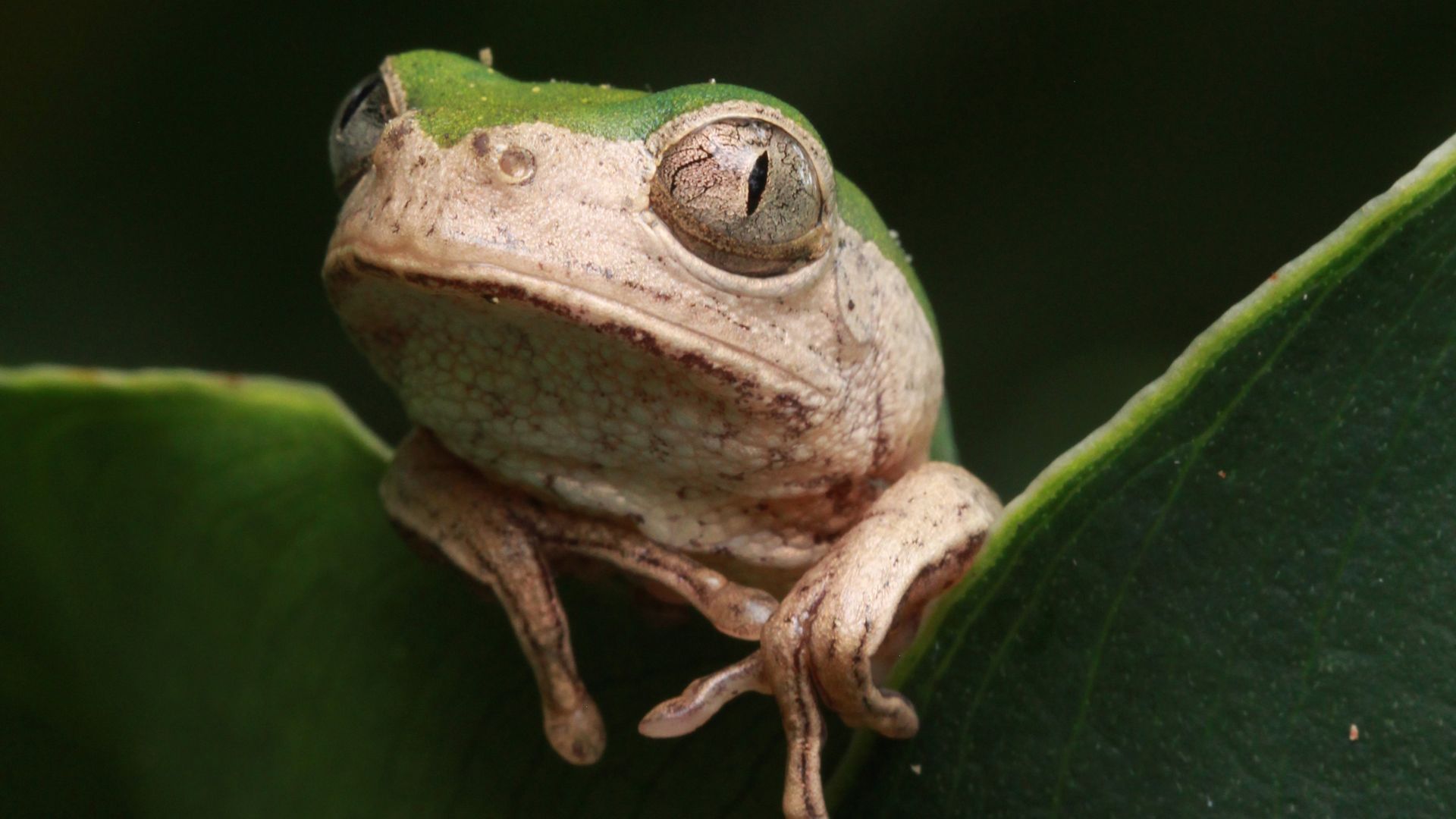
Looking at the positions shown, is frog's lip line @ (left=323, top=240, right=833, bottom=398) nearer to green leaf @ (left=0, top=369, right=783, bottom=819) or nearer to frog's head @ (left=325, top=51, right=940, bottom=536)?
frog's head @ (left=325, top=51, right=940, bottom=536)

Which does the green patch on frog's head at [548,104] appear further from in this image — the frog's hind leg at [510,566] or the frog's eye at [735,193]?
the frog's hind leg at [510,566]

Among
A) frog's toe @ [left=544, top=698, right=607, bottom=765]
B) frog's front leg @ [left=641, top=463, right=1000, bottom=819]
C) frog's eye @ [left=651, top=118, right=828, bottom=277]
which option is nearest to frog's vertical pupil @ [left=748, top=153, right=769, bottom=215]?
frog's eye @ [left=651, top=118, right=828, bottom=277]

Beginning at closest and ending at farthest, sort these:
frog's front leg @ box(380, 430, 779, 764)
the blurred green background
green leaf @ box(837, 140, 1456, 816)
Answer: green leaf @ box(837, 140, 1456, 816) → frog's front leg @ box(380, 430, 779, 764) → the blurred green background

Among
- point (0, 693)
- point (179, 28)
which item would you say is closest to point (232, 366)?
point (179, 28)

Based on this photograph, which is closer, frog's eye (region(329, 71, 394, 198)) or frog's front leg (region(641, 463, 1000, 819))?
frog's front leg (region(641, 463, 1000, 819))

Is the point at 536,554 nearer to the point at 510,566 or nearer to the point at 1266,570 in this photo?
the point at 510,566

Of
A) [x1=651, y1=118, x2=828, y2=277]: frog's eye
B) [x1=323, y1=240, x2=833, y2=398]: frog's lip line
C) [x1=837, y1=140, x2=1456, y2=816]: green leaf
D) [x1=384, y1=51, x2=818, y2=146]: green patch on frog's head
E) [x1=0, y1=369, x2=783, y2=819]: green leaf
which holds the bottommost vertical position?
[x1=0, y1=369, x2=783, y2=819]: green leaf

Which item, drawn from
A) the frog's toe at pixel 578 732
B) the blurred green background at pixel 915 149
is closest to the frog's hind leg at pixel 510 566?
the frog's toe at pixel 578 732
